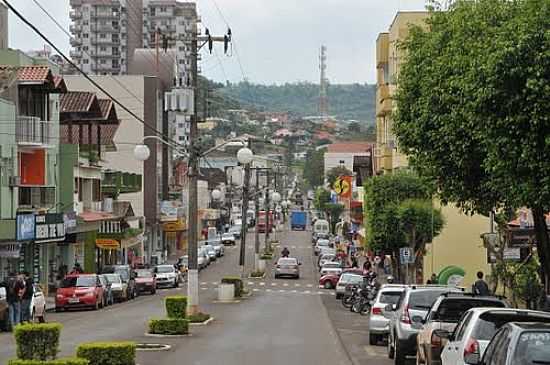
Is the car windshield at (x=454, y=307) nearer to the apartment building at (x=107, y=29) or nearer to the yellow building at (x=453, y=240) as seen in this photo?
the yellow building at (x=453, y=240)

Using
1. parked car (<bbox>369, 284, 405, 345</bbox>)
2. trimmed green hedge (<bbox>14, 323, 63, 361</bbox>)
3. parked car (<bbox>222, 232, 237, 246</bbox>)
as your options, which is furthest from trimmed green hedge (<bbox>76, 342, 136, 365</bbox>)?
parked car (<bbox>222, 232, 237, 246</bbox>)

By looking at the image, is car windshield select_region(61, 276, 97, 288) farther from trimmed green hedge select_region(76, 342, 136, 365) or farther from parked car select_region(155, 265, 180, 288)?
trimmed green hedge select_region(76, 342, 136, 365)

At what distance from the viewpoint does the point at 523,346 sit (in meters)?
12.5

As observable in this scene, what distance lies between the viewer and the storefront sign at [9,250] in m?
50.5

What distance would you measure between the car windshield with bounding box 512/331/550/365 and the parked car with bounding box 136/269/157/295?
5014 centimetres

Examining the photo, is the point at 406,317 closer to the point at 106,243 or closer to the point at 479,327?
the point at 479,327

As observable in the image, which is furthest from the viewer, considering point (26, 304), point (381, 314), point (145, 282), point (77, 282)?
point (145, 282)

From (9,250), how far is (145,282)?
12.9 metres

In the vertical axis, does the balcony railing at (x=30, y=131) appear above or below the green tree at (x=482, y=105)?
above

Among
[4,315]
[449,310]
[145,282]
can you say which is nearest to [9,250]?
[145,282]

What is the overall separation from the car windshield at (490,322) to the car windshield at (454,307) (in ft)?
13.9

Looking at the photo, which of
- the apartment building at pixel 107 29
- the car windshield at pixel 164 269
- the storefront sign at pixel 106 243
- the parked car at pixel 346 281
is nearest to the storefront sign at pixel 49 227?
the parked car at pixel 346 281

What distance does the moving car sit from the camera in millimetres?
54000

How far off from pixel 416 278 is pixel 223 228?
104 meters
